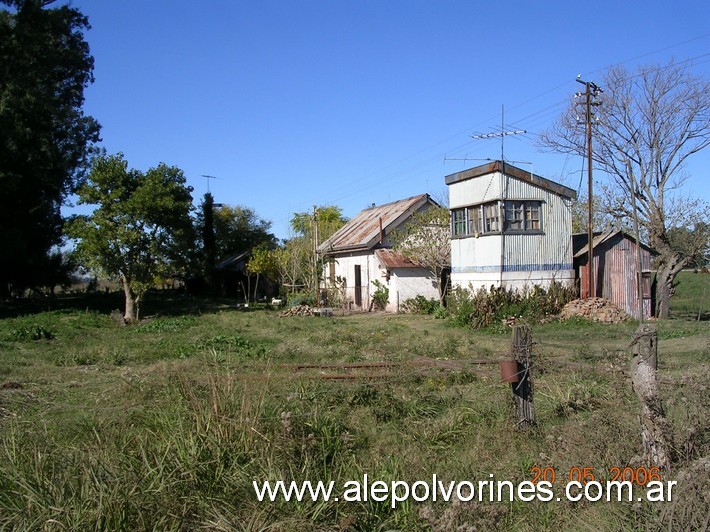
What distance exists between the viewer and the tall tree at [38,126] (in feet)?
82.5

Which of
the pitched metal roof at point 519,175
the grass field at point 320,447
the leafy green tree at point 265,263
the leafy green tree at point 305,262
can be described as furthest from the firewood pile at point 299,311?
the grass field at point 320,447

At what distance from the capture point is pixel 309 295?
107 ft

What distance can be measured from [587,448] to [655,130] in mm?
25097

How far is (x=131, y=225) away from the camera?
2498 cm

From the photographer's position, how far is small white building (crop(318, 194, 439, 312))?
Result: 29391 millimetres

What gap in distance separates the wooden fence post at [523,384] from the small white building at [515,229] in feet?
55.0

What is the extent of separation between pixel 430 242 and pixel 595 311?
339 inches

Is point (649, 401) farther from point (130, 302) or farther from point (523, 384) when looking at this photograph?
point (130, 302)

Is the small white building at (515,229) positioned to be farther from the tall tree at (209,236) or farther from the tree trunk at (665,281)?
the tall tree at (209,236)

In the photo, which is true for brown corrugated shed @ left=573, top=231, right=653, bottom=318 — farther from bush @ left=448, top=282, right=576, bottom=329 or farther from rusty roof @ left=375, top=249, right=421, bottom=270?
rusty roof @ left=375, top=249, right=421, bottom=270

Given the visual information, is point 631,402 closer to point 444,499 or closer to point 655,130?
point 444,499

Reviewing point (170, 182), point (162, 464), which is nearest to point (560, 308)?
point (170, 182)

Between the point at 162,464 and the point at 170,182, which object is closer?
the point at 162,464

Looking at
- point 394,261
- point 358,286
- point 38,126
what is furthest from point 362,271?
point 38,126
